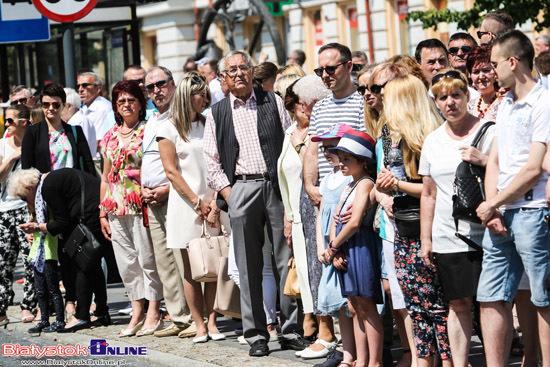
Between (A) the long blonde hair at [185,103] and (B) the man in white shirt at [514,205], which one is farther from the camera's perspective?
(A) the long blonde hair at [185,103]

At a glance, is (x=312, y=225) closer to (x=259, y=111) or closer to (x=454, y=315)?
(x=259, y=111)

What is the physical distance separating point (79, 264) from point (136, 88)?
5.63 ft

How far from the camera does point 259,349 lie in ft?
28.1

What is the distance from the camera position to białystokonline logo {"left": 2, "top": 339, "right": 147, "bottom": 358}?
9.34 meters

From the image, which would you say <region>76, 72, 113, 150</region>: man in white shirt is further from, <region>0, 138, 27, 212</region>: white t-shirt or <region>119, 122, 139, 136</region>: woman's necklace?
<region>119, 122, 139, 136</region>: woman's necklace

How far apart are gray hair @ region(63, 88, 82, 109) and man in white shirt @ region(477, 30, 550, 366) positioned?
634cm

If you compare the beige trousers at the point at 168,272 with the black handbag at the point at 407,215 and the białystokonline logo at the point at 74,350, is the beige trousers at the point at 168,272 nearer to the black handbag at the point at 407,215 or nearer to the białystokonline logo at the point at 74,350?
the białystokonline logo at the point at 74,350

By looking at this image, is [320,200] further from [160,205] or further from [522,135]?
[160,205]

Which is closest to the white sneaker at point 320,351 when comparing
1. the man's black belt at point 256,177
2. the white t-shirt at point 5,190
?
the man's black belt at point 256,177

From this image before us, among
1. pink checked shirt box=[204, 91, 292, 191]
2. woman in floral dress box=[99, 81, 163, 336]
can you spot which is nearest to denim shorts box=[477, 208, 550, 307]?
pink checked shirt box=[204, 91, 292, 191]

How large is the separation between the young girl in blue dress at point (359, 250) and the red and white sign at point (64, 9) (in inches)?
149

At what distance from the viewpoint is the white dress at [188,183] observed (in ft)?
31.3

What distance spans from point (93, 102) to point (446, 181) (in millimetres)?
7239

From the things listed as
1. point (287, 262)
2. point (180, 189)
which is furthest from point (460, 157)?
point (180, 189)
